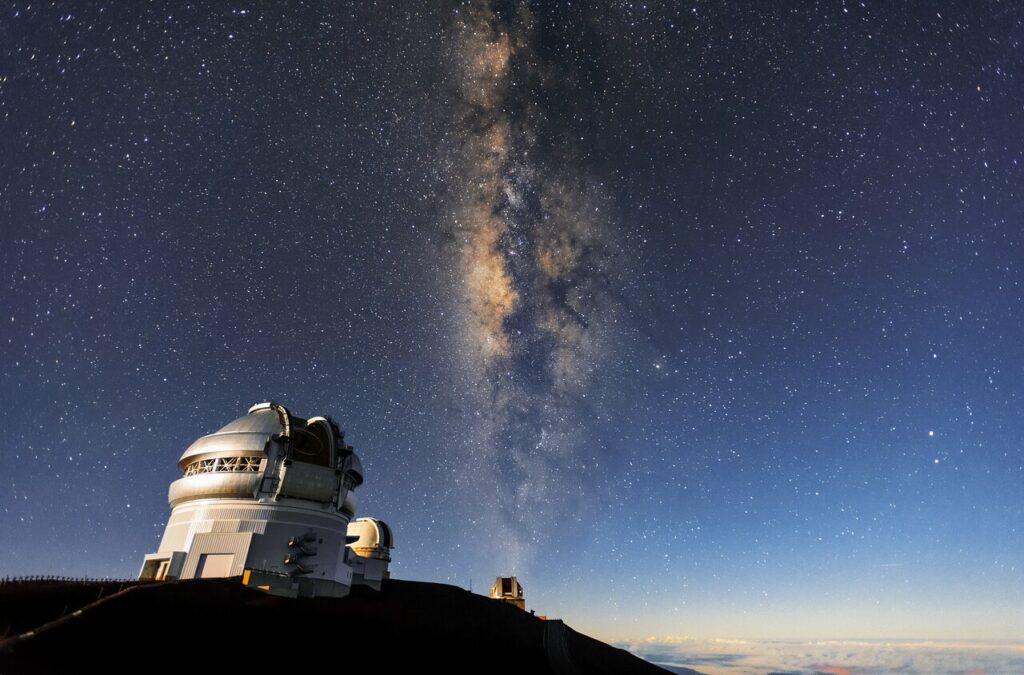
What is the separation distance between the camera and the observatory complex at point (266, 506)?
25.7 meters

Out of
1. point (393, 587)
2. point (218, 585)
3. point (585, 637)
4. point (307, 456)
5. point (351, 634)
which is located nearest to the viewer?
point (351, 634)

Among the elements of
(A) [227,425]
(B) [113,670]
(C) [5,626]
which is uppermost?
(A) [227,425]

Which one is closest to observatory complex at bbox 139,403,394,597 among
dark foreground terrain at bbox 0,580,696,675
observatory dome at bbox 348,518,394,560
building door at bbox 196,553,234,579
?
building door at bbox 196,553,234,579

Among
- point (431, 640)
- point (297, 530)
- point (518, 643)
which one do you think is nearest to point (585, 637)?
point (518, 643)

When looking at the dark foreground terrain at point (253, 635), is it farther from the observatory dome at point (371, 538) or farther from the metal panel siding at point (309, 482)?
the observatory dome at point (371, 538)

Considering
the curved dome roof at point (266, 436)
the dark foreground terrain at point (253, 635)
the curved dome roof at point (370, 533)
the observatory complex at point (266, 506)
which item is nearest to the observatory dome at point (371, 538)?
the curved dome roof at point (370, 533)

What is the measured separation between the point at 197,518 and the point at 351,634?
12.9 meters

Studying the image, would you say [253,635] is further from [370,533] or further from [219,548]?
[370,533]

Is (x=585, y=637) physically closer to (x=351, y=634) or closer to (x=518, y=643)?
(x=518, y=643)

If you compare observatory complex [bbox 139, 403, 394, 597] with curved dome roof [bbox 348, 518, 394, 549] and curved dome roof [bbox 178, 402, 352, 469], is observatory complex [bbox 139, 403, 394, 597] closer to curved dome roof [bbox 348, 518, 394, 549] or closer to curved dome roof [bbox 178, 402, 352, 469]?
curved dome roof [bbox 178, 402, 352, 469]

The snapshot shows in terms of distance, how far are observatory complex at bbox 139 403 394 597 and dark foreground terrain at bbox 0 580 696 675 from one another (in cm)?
383

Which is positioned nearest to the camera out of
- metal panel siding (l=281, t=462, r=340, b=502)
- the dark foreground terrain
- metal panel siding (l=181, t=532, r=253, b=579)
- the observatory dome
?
the dark foreground terrain

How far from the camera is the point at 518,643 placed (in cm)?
2314

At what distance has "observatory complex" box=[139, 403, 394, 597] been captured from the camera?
25672 millimetres
